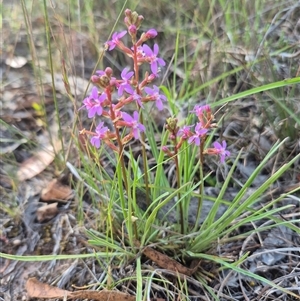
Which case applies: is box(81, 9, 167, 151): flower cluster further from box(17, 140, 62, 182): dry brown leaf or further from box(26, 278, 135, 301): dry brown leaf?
box(17, 140, 62, 182): dry brown leaf

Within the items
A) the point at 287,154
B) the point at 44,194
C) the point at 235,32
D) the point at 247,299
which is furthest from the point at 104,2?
the point at 247,299

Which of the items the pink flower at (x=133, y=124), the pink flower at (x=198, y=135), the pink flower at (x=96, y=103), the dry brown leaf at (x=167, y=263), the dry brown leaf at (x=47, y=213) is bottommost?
the dry brown leaf at (x=47, y=213)

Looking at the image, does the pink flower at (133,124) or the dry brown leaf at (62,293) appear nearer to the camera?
the pink flower at (133,124)

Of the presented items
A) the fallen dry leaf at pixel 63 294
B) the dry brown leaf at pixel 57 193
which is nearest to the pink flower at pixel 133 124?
the fallen dry leaf at pixel 63 294

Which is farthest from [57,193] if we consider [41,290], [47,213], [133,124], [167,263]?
[133,124]

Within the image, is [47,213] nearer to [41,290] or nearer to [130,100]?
[41,290]

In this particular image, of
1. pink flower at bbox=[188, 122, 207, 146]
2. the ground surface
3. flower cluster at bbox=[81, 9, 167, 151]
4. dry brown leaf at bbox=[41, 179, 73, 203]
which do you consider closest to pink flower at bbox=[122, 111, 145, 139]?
flower cluster at bbox=[81, 9, 167, 151]

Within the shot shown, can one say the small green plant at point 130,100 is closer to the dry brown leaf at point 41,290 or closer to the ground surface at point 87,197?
the ground surface at point 87,197
